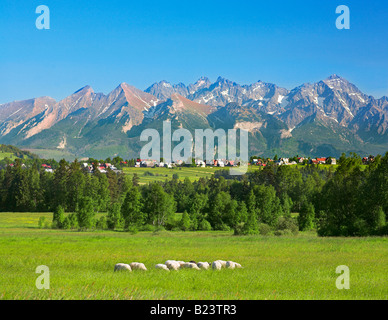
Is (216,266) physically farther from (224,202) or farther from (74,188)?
(74,188)

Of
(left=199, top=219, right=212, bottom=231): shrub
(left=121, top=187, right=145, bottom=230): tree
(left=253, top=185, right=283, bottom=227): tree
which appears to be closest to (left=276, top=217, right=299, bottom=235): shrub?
(left=199, top=219, right=212, bottom=231): shrub

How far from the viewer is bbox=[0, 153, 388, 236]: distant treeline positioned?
60844 mm

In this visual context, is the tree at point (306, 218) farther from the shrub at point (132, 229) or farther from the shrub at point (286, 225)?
the shrub at point (132, 229)

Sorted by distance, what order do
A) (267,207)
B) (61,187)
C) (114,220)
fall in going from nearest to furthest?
(114,220), (267,207), (61,187)

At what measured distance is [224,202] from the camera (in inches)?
4050

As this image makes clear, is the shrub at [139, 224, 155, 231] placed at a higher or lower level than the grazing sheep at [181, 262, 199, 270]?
lower

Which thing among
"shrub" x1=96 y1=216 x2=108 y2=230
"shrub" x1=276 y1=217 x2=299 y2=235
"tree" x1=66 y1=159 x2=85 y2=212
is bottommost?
"shrub" x1=96 y1=216 x2=108 y2=230

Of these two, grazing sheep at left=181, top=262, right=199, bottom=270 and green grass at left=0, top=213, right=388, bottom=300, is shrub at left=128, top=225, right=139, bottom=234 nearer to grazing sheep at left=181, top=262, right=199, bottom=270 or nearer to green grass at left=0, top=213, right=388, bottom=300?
green grass at left=0, top=213, right=388, bottom=300

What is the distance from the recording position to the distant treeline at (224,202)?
60.8m

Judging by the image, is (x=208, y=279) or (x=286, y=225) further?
(x=286, y=225)

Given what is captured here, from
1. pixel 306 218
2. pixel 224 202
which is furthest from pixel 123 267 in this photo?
pixel 224 202

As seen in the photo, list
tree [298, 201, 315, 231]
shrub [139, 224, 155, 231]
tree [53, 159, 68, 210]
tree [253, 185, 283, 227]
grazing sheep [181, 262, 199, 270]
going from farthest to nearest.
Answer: tree [53, 159, 68, 210], tree [253, 185, 283, 227], tree [298, 201, 315, 231], shrub [139, 224, 155, 231], grazing sheep [181, 262, 199, 270]

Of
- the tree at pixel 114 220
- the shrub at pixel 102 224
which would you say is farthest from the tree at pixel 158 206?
the shrub at pixel 102 224
